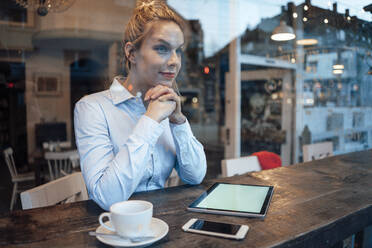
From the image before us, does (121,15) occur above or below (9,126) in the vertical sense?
above

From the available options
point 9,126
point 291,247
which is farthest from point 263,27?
point 9,126

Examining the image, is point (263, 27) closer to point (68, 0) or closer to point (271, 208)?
point (68, 0)

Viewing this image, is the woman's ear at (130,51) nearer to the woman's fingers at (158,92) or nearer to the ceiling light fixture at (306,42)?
the woman's fingers at (158,92)

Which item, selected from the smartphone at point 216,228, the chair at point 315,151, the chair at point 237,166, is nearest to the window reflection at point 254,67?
the chair at point 315,151

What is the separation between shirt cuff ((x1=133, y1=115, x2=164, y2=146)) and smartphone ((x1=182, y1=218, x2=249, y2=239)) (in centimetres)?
29

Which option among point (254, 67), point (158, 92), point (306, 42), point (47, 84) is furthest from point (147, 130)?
point (47, 84)

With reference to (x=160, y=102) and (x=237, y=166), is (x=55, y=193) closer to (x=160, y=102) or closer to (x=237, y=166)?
(x=160, y=102)

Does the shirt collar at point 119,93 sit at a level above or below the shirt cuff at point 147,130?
above

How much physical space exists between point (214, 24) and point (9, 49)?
13.2 ft

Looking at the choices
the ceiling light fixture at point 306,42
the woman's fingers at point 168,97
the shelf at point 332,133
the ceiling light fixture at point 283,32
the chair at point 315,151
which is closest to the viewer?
the woman's fingers at point 168,97

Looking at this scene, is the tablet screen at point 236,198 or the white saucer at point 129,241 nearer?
the white saucer at point 129,241

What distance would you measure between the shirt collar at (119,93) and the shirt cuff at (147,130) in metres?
0.29

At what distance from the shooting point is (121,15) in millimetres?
6684

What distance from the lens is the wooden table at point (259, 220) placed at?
0.71 metres
